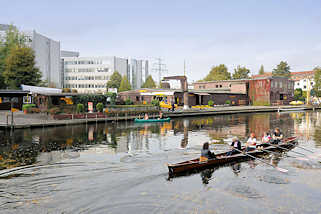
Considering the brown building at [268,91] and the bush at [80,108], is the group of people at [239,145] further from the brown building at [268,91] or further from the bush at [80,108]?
the brown building at [268,91]

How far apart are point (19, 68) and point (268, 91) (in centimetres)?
6743

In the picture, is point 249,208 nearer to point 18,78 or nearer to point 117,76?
point 18,78

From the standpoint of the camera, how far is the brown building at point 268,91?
7556 cm

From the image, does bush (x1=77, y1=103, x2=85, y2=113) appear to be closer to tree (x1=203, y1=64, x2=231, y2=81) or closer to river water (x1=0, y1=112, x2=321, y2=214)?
river water (x1=0, y1=112, x2=321, y2=214)

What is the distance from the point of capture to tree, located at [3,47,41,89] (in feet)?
182

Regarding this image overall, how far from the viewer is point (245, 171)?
1406 cm

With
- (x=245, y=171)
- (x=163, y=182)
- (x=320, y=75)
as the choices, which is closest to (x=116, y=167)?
(x=163, y=182)

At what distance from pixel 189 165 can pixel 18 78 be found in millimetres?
55662

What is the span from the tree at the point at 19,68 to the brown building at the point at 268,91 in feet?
205

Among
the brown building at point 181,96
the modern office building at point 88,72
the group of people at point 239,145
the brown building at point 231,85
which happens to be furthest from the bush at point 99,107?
the modern office building at point 88,72

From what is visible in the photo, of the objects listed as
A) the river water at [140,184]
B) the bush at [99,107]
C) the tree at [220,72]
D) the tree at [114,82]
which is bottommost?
the river water at [140,184]

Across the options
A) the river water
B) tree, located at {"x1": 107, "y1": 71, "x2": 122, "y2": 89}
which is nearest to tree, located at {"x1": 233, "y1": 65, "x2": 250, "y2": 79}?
tree, located at {"x1": 107, "y1": 71, "x2": 122, "y2": 89}

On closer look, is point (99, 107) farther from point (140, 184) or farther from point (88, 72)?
point (88, 72)

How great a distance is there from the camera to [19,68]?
5569cm
